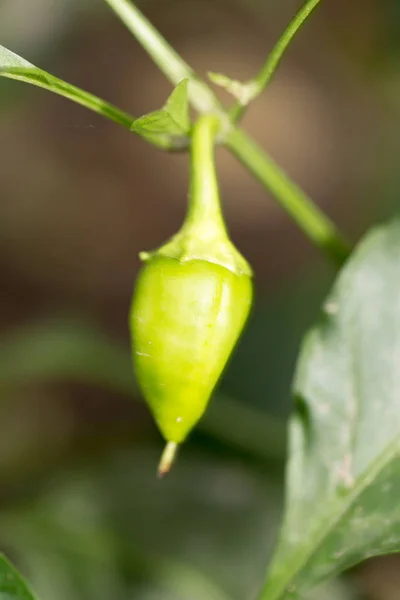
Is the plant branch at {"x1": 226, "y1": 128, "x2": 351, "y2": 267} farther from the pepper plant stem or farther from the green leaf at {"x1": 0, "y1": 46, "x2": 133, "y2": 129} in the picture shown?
the green leaf at {"x1": 0, "y1": 46, "x2": 133, "y2": 129}

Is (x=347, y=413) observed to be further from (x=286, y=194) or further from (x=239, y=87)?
(x=239, y=87)

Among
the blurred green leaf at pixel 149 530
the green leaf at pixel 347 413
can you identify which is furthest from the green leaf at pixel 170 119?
the blurred green leaf at pixel 149 530

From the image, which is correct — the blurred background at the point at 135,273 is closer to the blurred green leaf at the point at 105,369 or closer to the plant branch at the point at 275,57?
the blurred green leaf at the point at 105,369

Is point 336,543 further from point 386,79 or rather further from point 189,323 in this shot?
Result: point 386,79

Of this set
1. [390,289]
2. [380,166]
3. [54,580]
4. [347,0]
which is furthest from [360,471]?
[347,0]

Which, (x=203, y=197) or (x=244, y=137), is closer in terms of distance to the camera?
(x=203, y=197)

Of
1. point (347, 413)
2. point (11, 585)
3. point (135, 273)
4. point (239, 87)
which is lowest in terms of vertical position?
point (11, 585)

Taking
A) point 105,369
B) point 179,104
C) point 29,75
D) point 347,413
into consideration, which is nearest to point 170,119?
point 179,104
